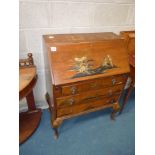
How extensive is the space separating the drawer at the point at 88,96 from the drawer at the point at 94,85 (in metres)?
0.05

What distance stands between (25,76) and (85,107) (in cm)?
59

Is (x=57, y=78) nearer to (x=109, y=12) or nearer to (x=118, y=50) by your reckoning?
(x=118, y=50)

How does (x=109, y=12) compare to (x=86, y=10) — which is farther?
(x=109, y=12)

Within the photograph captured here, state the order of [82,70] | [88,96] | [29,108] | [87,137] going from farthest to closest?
[29,108], [87,137], [88,96], [82,70]

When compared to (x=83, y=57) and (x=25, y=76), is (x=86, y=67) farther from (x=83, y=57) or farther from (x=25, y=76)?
(x=25, y=76)

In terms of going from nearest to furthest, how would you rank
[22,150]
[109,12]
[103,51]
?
[103,51]
[22,150]
[109,12]

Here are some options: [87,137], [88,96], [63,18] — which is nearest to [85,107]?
[88,96]

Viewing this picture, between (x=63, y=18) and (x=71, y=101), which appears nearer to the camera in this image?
(x=71, y=101)

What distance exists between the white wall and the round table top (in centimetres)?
19

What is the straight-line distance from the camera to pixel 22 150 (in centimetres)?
150

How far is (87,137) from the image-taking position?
1644 millimetres

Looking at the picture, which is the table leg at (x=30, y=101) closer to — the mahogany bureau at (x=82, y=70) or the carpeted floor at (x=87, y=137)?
the carpeted floor at (x=87, y=137)
